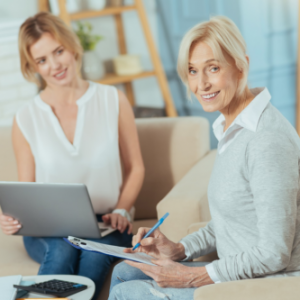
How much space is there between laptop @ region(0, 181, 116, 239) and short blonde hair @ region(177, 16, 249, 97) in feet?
1.74

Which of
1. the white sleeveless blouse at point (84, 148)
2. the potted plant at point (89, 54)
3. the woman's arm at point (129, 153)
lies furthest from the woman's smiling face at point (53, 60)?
the potted plant at point (89, 54)

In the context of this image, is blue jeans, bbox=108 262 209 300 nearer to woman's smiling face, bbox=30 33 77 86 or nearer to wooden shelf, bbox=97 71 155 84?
woman's smiling face, bbox=30 33 77 86

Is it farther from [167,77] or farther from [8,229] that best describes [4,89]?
[8,229]

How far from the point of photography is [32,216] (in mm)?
1479

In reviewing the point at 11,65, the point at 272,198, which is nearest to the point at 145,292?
the point at 272,198

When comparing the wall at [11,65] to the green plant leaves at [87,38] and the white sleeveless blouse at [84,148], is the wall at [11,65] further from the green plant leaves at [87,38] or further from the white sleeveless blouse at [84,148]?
the white sleeveless blouse at [84,148]

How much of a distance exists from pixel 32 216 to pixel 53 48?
2.10 feet

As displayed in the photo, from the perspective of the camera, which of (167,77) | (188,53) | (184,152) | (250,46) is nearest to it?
(188,53)

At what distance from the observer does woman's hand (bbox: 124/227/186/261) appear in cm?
119

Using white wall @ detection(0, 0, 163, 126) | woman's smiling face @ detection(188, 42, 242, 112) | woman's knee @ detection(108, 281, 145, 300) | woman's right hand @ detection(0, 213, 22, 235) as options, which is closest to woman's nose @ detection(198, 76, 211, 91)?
woman's smiling face @ detection(188, 42, 242, 112)

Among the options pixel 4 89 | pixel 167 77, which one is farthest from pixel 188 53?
pixel 167 77

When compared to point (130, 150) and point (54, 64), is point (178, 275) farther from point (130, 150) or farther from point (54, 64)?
point (54, 64)

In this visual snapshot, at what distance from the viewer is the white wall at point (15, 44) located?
3137 mm

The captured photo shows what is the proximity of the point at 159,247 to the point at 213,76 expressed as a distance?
0.46 metres
